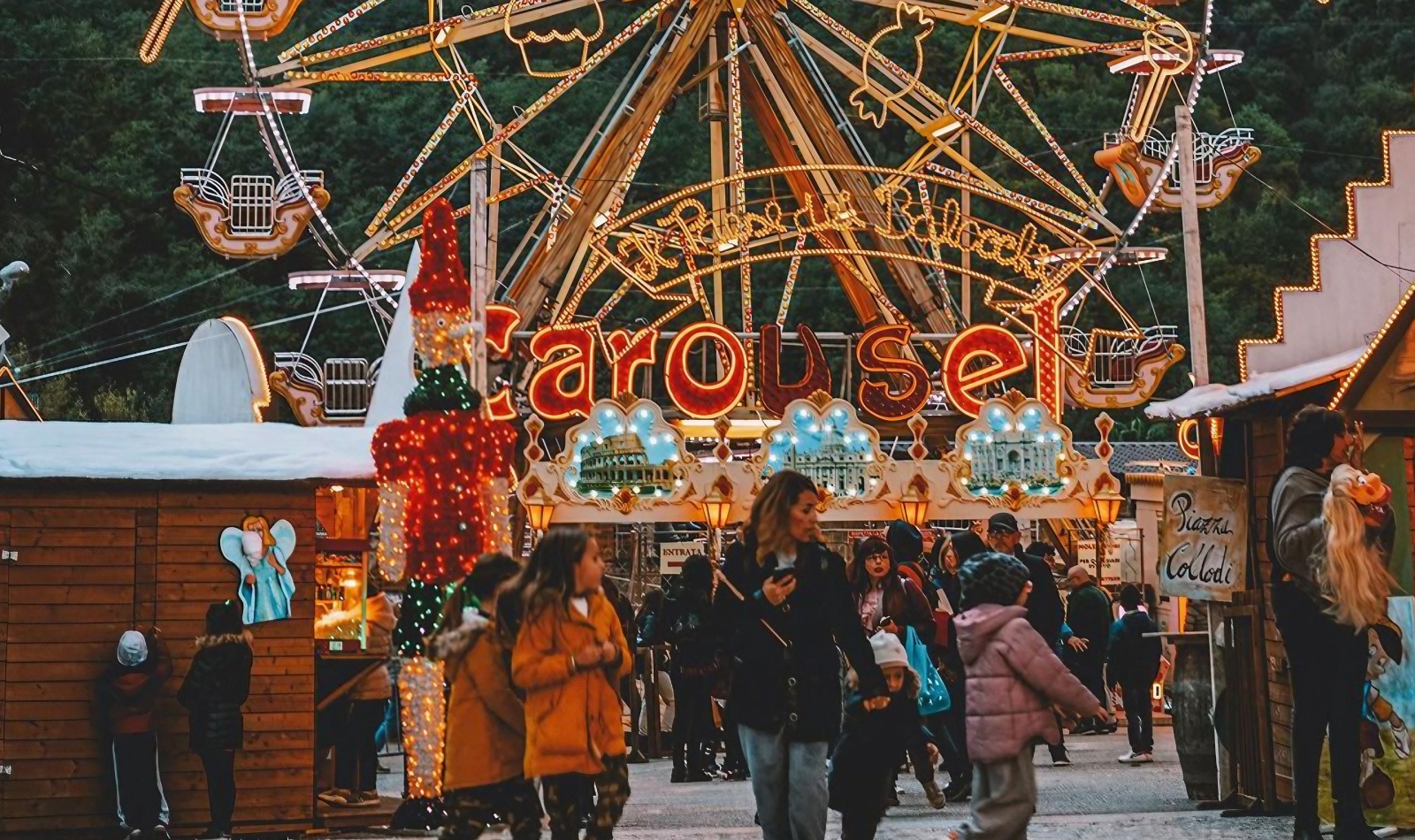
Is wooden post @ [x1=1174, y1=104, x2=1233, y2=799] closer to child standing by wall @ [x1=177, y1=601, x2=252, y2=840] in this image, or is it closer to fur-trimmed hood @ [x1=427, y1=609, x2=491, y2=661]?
child standing by wall @ [x1=177, y1=601, x2=252, y2=840]

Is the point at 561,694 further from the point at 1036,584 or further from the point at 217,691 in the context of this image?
the point at 1036,584

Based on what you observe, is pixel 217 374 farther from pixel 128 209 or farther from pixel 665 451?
pixel 128 209

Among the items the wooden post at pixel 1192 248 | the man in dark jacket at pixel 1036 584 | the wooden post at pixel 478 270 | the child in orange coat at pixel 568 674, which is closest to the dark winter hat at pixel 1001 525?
the man in dark jacket at pixel 1036 584

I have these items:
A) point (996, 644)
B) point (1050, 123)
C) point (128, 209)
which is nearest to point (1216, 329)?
point (1050, 123)

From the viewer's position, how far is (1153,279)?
4903 cm

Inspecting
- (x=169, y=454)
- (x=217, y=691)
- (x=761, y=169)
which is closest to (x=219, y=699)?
(x=217, y=691)

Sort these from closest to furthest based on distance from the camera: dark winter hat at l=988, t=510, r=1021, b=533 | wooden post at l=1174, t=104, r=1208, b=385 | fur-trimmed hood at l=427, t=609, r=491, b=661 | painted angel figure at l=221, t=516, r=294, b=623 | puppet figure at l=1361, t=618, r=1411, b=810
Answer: fur-trimmed hood at l=427, t=609, r=491, b=661
puppet figure at l=1361, t=618, r=1411, b=810
dark winter hat at l=988, t=510, r=1021, b=533
painted angel figure at l=221, t=516, r=294, b=623
wooden post at l=1174, t=104, r=1208, b=385

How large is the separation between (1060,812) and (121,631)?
6113mm

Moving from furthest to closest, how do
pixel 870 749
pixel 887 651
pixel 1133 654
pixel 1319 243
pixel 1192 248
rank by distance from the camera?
1. pixel 1133 654
2. pixel 1192 248
3. pixel 1319 243
4. pixel 887 651
5. pixel 870 749

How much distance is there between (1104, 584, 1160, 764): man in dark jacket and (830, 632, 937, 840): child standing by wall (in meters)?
7.55

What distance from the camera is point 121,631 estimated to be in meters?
13.4

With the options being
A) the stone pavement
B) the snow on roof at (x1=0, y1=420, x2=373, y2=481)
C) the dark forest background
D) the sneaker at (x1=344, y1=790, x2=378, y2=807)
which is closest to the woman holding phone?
the stone pavement

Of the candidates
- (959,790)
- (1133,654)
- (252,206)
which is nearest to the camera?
(959,790)

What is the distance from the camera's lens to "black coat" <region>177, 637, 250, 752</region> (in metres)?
12.5
